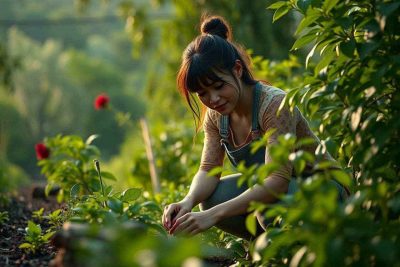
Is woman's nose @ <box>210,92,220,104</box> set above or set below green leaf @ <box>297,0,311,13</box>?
below

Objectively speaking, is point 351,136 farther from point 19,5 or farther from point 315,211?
point 19,5

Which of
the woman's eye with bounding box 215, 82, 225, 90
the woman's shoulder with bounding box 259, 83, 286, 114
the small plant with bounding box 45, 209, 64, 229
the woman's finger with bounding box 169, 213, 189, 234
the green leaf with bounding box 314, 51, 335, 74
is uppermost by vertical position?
the green leaf with bounding box 314, 51, 335, 74

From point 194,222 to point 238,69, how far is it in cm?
63

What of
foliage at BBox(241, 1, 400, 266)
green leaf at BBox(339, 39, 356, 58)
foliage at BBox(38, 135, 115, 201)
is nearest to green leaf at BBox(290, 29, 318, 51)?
foliage at BBox(241, 1, 400, 266)

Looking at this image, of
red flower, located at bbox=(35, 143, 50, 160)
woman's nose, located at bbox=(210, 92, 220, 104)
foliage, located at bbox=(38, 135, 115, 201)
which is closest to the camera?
woman's nose, located at bbox=(210, 92, 220, 104)

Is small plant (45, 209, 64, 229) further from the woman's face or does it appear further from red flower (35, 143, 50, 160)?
red flower (35, 143, 50, 160)

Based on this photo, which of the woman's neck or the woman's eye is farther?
the woman's neck

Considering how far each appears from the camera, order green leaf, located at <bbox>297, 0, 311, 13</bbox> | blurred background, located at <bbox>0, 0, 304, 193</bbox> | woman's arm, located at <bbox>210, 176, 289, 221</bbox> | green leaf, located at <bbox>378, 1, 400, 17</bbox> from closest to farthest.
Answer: green leaf, located at <bbox>378, 1, 400, 17</bbox>, green leaf, located at <bbox>297, 0, 311, 13</bbox>, woman's arm, located at <bbox>210, 176, 289, 221</bbox>, blurred background, located at <bbox>0, 0, 304, 193</bbox>

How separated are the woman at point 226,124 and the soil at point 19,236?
479mm

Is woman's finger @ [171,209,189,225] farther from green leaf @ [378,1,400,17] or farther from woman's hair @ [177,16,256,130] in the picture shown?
green leaf @ [378,1,400,17]

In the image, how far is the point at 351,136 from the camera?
2.06 metres

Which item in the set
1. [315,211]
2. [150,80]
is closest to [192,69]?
[315,211]

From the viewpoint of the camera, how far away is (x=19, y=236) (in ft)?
9.90

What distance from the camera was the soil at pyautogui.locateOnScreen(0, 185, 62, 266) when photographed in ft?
7.72
